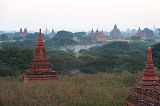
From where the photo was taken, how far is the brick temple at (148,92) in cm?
1138

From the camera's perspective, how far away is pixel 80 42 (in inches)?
3538

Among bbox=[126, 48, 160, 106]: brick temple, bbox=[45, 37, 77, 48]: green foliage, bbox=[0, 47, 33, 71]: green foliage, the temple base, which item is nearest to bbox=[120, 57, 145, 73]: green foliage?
bbox=[0, 47, 33, 71]: green foliage

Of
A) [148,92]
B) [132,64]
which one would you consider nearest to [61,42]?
[132,64]

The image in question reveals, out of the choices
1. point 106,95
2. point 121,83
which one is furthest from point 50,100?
point 121,83

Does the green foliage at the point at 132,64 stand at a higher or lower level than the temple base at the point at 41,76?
lower

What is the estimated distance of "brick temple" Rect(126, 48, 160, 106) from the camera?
11.4 m

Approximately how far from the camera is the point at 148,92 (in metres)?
11.7

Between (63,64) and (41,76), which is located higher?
(41,76)

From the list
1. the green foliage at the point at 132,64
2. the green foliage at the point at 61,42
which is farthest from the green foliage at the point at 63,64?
the green foliage at the point at 61,42

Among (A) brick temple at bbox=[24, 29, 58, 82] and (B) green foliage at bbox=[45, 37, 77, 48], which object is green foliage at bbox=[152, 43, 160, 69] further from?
(B) green foliage at bbox=[45, 37, 77, 48]

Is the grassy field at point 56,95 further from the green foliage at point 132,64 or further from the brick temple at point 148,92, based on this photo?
the green foliage at point 132,64

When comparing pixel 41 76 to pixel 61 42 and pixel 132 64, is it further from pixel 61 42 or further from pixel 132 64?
pixel 61 42

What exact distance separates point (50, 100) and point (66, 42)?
65127mm

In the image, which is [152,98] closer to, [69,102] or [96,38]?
[69,102]
